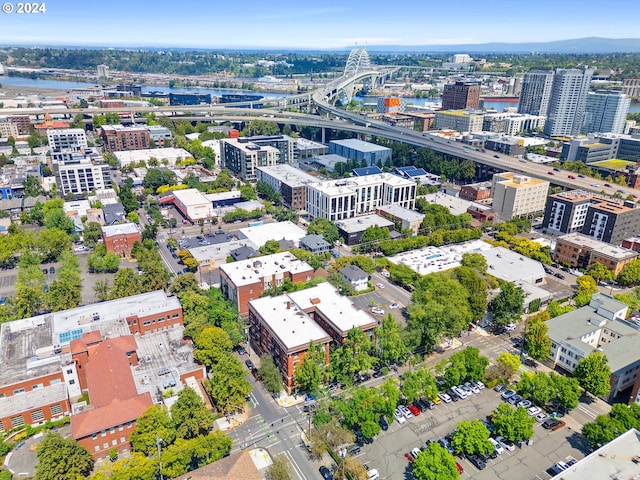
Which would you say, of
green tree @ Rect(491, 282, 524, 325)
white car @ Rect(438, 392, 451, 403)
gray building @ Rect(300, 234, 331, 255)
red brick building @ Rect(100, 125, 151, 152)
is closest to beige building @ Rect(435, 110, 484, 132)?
red brick building @ Rect(100, 125, 151, 152)

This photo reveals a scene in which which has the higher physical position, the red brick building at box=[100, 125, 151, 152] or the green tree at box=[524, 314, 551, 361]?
the red brick building at box=[100, 125, 151, 152]

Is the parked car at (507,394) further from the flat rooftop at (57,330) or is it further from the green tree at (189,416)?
the flat rooftop at (57,330)

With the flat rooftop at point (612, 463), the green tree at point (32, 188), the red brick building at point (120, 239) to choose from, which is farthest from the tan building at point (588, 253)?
the green tree at point (32, 188)

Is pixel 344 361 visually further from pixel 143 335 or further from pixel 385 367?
pixel 143 335

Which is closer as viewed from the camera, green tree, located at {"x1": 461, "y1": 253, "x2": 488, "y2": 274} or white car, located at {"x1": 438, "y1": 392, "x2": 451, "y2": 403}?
white car, located at {"x1": 438, "y1": 392, "x2": 451, "y2": 403}

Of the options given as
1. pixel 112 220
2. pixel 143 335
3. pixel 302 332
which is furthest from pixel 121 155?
pixel 302 332

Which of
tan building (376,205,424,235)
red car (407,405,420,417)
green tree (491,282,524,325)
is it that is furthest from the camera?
tan building (376,205,424,235)

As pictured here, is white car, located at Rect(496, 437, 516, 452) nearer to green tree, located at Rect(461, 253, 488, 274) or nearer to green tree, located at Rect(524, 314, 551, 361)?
green tree, located at Rect(524, 314, 551, 361)
